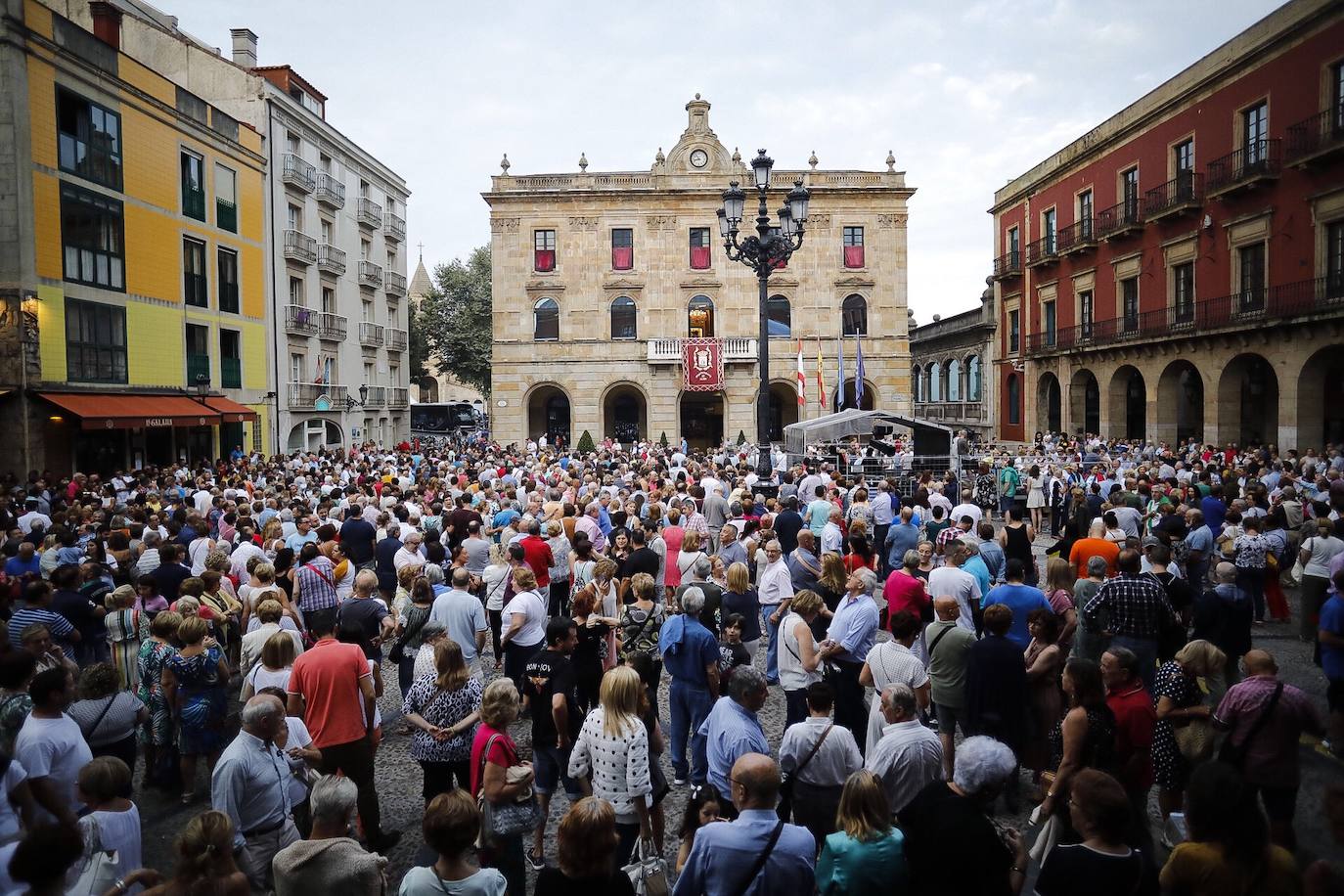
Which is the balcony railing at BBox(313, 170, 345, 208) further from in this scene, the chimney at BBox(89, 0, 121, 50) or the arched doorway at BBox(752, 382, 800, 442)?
the arched doorway at BBox(752, 382, 800, 442)

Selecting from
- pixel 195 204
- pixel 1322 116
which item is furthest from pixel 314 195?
pixel 1322 116

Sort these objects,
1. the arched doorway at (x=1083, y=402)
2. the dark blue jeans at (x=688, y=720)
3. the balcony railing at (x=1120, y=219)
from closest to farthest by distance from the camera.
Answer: the dark blue jeans at (x=688, y=720), the balcony railing at (x=1120, y=219), the arched doorway at (x=1083, y=402)

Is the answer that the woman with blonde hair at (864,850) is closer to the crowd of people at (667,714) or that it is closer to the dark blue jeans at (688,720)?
the crowd of people at (667,714)

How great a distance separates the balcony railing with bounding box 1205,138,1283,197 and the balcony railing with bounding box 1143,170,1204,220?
612 mm

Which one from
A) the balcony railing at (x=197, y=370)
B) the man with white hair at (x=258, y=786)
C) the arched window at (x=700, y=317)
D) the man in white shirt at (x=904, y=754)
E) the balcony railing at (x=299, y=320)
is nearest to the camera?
the man with white hair at (x=258, y=786)

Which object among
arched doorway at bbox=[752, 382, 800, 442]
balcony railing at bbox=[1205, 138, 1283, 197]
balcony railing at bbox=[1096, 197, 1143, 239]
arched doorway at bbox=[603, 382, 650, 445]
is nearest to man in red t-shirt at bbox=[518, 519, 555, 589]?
balcony railing at bbox=[1205, 138, 1283, 197]

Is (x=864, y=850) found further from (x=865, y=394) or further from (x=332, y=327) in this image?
(x=865, y=394)

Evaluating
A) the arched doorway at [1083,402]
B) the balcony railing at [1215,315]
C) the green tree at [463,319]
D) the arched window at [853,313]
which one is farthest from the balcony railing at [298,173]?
the arched doorway at [1083,402]

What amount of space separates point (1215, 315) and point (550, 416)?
27.8 m

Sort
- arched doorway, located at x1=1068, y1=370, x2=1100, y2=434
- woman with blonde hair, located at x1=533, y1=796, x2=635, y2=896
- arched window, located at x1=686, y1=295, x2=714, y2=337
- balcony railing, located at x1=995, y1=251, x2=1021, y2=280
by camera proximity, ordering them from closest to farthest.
Answer: woman with blonde hair, located at x1=533, y1=796, x2=635, y2=896
arched doorway, located at x1=1068, y1=370, x2=1100, y2=434
balcony railing, located at x1=995, y1=251, x2=1021, y2=280
arched window, located at x1=686, y1=295, x2=714, y2=337

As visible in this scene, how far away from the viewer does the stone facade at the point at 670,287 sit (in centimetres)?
3691

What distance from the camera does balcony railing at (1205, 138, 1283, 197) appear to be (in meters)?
21.6

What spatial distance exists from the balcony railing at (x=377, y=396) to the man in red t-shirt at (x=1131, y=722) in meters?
34.6

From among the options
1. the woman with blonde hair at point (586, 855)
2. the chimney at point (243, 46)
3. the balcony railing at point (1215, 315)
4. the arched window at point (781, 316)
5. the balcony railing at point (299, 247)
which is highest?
the chimney at point (243, 46)
